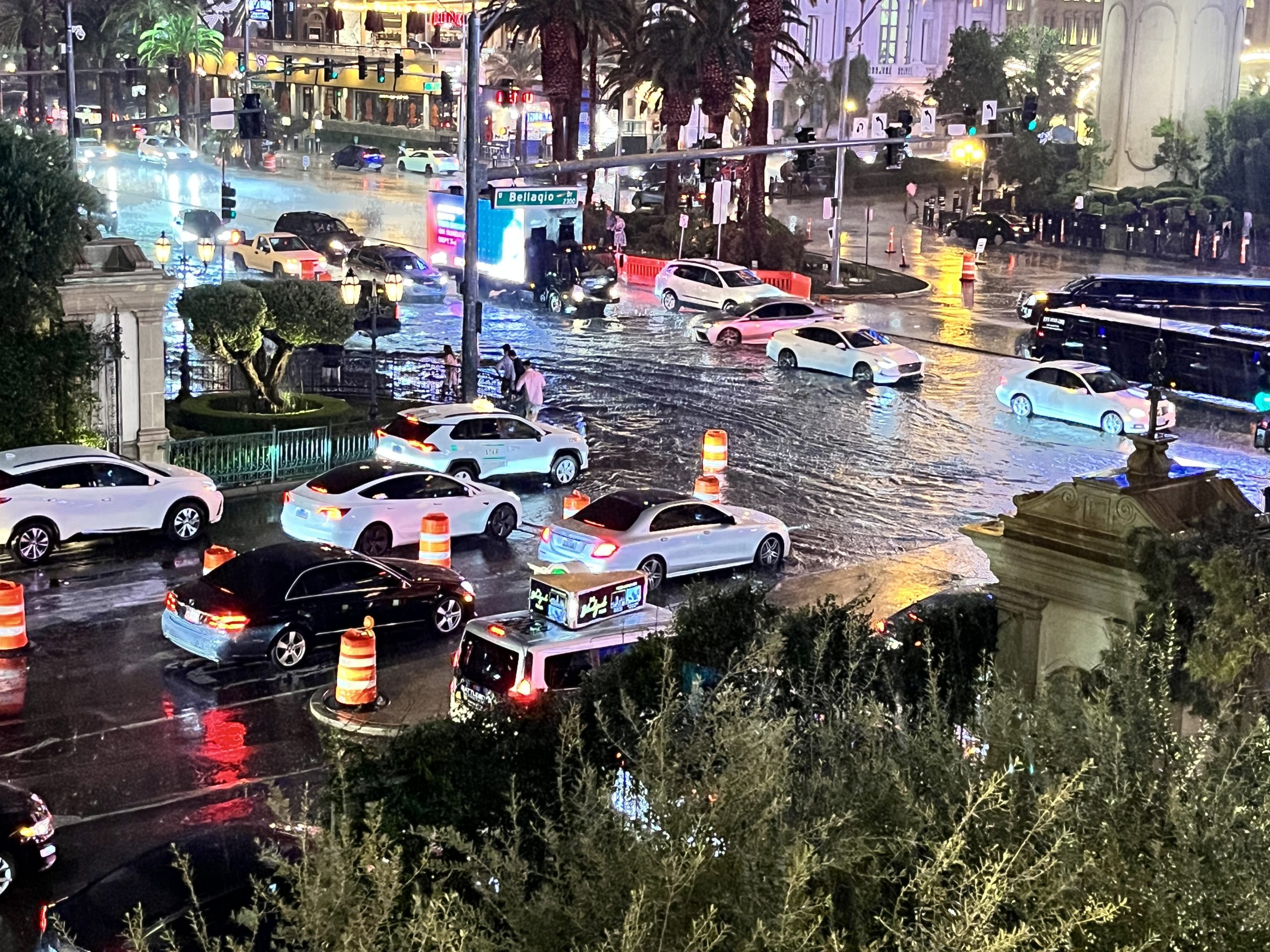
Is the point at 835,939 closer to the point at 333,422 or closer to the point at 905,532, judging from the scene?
the point at 905,532

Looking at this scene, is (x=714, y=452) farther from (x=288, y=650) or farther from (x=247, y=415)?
(x=288, y=650)

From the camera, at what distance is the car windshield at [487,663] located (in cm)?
1530

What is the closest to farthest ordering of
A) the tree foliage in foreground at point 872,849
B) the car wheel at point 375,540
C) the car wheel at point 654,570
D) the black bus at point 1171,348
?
the tree foliage in foreground at point 872,849 < the car wheel at point 654,570 < the car wheel at point 375,540 < the black bus at point 1171,348

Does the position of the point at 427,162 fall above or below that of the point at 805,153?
below

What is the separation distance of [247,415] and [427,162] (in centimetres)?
5864

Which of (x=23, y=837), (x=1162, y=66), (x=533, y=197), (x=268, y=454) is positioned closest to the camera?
(x=23, y=837)

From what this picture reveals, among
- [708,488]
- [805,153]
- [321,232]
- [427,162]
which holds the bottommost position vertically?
[708,488]

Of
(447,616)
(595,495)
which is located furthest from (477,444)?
(447,616)

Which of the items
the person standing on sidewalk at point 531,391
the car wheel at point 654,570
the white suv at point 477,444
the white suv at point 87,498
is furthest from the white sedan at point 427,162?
the car wheel at point 654,570

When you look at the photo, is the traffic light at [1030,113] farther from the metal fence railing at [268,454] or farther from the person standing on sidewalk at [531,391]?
the metal fence railing at [268,454]

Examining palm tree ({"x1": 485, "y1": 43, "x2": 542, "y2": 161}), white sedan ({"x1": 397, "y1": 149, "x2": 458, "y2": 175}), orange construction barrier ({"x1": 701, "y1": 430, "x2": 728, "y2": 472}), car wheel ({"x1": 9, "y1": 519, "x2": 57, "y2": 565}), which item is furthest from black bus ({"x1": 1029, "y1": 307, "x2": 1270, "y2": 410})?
palm tree ({"x1": 485, "y1": 43, "x2": 542, "y2": 161})

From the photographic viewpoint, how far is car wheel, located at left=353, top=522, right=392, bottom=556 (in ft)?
73.6

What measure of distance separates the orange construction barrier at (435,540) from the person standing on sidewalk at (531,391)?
29.8 feet

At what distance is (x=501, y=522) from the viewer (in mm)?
23859
